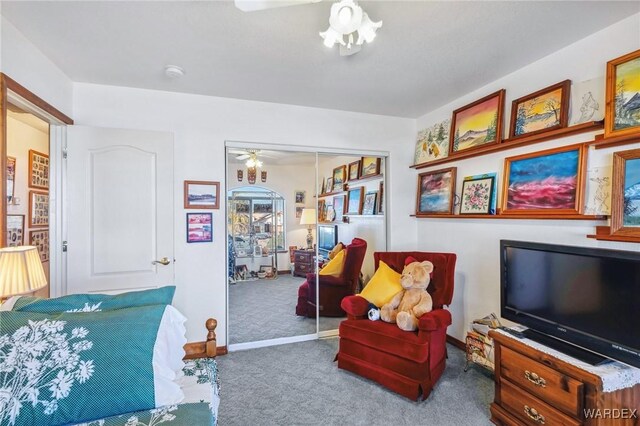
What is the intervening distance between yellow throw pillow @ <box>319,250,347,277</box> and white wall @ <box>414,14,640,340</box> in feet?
3.23

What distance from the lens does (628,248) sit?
1.83 meters

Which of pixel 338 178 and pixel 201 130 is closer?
pixel 201 130

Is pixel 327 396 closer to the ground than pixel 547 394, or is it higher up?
closer to the ground

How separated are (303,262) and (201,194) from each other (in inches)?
53.8

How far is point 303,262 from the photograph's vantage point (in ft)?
11.8

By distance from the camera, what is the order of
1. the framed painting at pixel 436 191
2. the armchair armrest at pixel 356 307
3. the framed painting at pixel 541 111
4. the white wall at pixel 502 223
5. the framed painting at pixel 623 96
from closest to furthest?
1. the framed painting at pixel 623 96
2. the white wall at pixel 502 223
3. the framed painting at pixel 541 111
4. the armchair armrest at pixel 356 307
5. the framed painting at pixel 436 191

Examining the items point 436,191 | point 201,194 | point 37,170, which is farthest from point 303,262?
point 37,170

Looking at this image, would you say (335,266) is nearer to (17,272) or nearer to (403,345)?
(403,345)

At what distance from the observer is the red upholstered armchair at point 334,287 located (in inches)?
137

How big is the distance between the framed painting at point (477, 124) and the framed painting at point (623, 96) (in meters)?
0.80

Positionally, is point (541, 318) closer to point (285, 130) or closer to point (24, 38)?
point (285, 130)

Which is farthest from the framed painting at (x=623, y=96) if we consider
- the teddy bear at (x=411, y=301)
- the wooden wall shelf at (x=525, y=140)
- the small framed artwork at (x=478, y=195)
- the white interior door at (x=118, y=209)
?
the white interior door at (x=118, y=209)

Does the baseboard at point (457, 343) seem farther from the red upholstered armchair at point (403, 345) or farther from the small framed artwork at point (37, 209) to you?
the small framed artwork at point (37, 209)

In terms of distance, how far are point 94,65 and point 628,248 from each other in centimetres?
387
